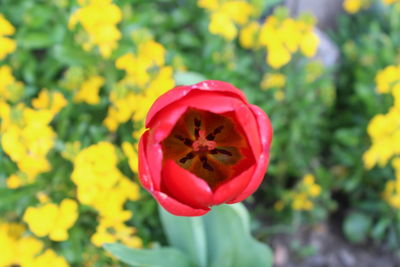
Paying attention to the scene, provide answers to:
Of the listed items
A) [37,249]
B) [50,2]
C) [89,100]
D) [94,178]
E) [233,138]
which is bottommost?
[37,249]

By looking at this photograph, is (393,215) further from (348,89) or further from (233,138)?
(233,138)

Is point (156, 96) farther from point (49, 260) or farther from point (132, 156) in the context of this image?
point (49, 260)

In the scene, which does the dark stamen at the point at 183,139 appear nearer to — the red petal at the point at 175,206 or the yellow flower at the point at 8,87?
the red petal at the point at 175,206

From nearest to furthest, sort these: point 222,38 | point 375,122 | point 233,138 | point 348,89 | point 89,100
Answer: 1. point 233,138
2. point 89,100
3. point 375,122
4. point 222,38
5. point 348,89

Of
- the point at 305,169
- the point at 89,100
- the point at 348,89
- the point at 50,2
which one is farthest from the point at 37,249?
the point at 348,89

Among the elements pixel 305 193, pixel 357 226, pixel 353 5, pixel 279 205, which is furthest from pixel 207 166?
pixel 353 5

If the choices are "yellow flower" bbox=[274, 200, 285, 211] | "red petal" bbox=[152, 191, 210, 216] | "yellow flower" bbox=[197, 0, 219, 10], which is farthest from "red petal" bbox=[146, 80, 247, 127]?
"yellow flower" bbox=[274, 200, 285, 211]

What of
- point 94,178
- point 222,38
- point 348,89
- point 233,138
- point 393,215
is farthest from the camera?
point 348,89

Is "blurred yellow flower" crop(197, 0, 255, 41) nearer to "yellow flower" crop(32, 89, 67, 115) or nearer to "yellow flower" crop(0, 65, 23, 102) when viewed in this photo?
"yellow flower" crop(32, 89, 67, 115)
